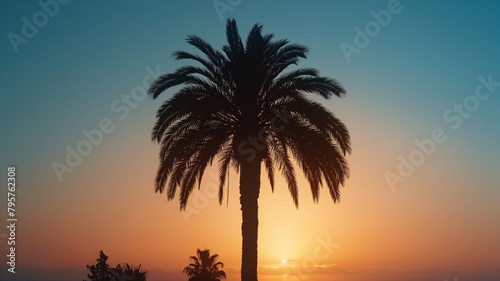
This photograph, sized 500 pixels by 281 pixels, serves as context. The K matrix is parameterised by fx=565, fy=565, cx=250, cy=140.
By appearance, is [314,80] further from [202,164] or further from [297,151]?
[202,164]

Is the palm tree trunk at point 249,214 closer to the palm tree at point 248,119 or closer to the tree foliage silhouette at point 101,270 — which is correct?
the palm tree at point 248,119

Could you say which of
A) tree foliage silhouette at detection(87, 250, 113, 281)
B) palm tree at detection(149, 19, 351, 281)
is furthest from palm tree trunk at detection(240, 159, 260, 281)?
tree foliage silhouette at detection(87, 250, 113, 281)

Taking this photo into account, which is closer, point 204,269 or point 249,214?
Answer: point 249,214

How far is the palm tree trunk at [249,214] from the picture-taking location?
2130cm

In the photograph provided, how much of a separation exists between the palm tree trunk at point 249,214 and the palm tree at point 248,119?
4 cm

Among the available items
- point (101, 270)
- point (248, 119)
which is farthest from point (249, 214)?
point (101, 270)

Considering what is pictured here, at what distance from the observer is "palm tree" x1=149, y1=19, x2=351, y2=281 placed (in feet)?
71.6

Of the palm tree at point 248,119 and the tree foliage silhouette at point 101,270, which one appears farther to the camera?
the tree foliage silhouette at point 101,270

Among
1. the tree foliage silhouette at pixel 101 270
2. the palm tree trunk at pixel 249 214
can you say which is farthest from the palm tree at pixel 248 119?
the tree foliage silhouette at pixel 101 270

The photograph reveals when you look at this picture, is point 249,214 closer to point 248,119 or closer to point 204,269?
point 248,119

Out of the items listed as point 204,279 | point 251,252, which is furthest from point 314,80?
point 204,279

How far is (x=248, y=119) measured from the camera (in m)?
22.2

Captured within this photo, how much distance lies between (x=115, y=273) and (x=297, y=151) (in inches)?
705

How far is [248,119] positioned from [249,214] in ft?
12.2
